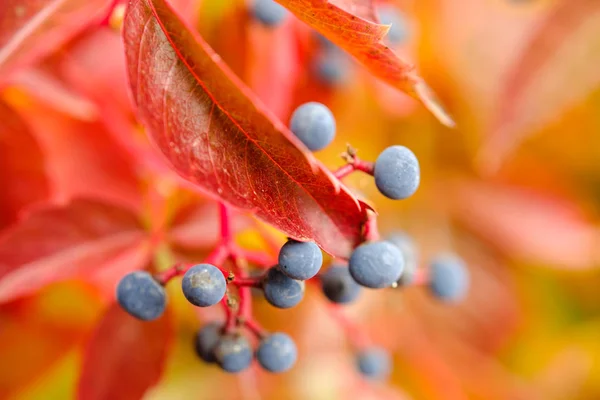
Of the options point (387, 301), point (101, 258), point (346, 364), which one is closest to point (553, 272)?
point (387, 301)

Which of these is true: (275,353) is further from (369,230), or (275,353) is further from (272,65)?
(272,65)

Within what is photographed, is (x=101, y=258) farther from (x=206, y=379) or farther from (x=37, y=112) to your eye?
(x=206, y=379)

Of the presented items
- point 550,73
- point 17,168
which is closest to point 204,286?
point 17,168

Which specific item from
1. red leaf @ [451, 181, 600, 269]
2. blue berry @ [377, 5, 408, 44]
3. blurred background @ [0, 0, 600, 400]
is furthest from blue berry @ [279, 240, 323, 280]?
red leaf @ [451, 181, 600, 269]

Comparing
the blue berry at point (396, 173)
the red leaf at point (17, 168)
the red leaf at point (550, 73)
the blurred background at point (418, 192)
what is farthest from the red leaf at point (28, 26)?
the red leaf at point (550, 73)

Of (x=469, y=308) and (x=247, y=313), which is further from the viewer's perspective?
(x=469, y=308)

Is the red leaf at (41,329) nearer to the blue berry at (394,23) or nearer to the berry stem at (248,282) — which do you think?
the berry stem at (248,282)
